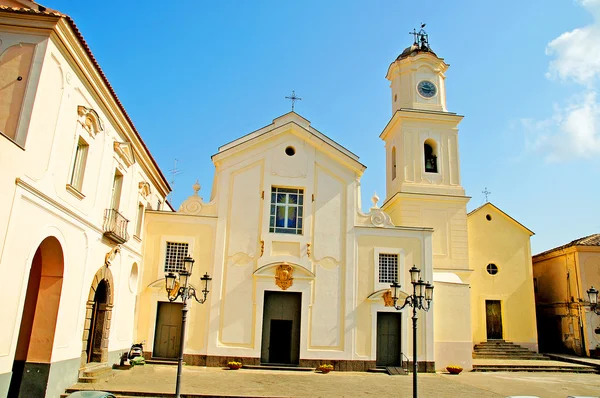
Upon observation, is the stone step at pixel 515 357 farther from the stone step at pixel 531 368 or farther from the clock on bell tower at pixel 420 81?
the clock on bell tower at pixel 420 81

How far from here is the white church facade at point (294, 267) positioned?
67.6 ft

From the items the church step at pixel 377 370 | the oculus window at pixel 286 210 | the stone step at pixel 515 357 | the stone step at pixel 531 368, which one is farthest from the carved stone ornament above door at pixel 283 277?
the stone step at pixel 515 357

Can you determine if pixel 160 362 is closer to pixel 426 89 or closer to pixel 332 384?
pixel 332 384

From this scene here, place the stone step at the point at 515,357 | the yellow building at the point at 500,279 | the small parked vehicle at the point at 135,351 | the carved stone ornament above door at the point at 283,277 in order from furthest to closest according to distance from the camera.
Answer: the yellow building at the point at 500,279 < the stone step at the point at 515,357 < the carved stone ornament above door at the point at 283,277 < the small parked vehicle at the point at 135,351

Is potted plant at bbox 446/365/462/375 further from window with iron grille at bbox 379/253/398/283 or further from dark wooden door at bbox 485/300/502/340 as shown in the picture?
dark wooden door at bbox 485/300/502/340

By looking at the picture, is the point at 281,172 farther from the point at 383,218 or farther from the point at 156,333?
the point at 156,333

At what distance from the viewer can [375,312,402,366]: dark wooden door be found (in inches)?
840

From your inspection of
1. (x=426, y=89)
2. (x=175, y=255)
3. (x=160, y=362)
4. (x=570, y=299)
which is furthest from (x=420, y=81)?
(x=160, y=362)

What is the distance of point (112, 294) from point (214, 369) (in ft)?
17.7

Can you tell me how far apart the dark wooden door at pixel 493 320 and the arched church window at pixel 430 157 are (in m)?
8.17

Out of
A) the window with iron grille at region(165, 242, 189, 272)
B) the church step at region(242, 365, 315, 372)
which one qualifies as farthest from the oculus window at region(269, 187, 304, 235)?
the church step at region(242, 365, 315, 372)

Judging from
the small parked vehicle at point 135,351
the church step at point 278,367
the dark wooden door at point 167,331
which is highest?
the dark wooden door at point 167,331

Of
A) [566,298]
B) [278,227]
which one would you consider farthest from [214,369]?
[566,298]

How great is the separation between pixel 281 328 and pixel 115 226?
874cm
